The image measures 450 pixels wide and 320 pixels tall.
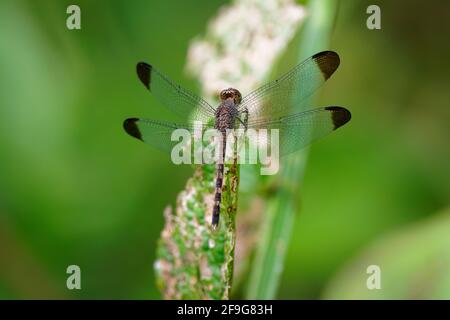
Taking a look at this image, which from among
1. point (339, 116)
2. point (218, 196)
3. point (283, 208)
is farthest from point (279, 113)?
point (218, 196)

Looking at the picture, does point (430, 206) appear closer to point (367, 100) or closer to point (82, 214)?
point (367, 100)

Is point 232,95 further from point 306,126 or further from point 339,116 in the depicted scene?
point 339,116

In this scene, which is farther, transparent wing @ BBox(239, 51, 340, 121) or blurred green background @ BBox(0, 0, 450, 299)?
blurred green background @ BBox(0, 0, 450, 299)

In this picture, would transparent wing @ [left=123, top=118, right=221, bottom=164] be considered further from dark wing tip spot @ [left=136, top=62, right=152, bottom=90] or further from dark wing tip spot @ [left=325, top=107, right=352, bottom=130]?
dark wing tip spot @ [left=325, top=107, right=352, bottom=130]

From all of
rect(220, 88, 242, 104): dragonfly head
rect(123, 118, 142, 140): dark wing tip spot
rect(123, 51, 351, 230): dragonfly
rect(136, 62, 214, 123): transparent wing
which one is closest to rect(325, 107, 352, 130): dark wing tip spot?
rect(123, 51, 351, 230): dragonfly

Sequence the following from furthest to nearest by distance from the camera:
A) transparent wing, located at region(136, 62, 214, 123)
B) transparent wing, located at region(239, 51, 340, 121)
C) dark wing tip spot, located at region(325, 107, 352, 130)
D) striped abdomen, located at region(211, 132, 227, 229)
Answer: transparent wing, located at region(136, 62, 214, 123)
transparent wing, located at region(239, 51, 340, 121)
dark wing tip spot, located at region(325, 107, 352, 130)
striped abdomen, located at region(211, 132, 227, 229)

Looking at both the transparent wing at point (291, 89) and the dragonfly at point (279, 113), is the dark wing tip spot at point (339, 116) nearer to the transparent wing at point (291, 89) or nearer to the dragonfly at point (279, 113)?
the dragonfly at point (279, 113)
